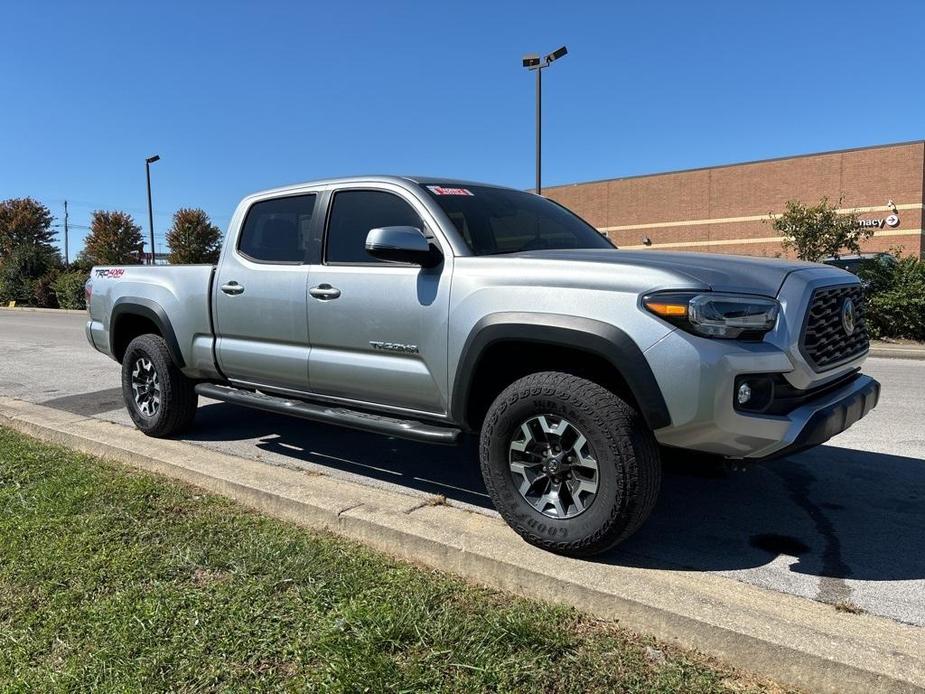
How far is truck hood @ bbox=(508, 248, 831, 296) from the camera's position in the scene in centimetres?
290

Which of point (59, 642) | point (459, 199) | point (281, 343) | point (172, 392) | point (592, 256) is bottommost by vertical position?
point (59, 642)

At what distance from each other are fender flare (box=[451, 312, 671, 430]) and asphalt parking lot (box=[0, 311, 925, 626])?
22.9 inches

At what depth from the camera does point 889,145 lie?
3900cm

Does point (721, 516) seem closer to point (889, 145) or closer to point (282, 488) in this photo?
point (282, 488)

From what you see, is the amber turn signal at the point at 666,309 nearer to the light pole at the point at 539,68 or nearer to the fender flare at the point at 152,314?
the fender flare at the point at 152,314

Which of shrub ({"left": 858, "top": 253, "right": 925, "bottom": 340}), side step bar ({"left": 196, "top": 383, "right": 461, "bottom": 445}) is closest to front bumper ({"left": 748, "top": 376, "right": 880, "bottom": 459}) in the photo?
side step bar ({"left": 196, "top": 383, "right": 461, "bottom": 445})

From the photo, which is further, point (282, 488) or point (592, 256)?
point (282, 488)

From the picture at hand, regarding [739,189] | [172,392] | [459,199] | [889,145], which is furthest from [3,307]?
[889,145]

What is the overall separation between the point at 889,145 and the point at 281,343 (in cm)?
4407

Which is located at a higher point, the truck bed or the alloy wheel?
the truck bed

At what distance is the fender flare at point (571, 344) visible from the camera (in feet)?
9.36

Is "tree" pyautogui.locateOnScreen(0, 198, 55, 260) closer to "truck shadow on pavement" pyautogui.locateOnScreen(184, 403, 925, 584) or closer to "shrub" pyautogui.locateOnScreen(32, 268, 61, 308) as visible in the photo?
"shrub" pyautogui.locateOnScreen(32, 268, 61, 308)

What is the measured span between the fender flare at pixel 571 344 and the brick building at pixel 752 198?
131 ft

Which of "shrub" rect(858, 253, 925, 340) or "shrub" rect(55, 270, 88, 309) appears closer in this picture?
"shrub" rect(858, 253, 925, 340)
